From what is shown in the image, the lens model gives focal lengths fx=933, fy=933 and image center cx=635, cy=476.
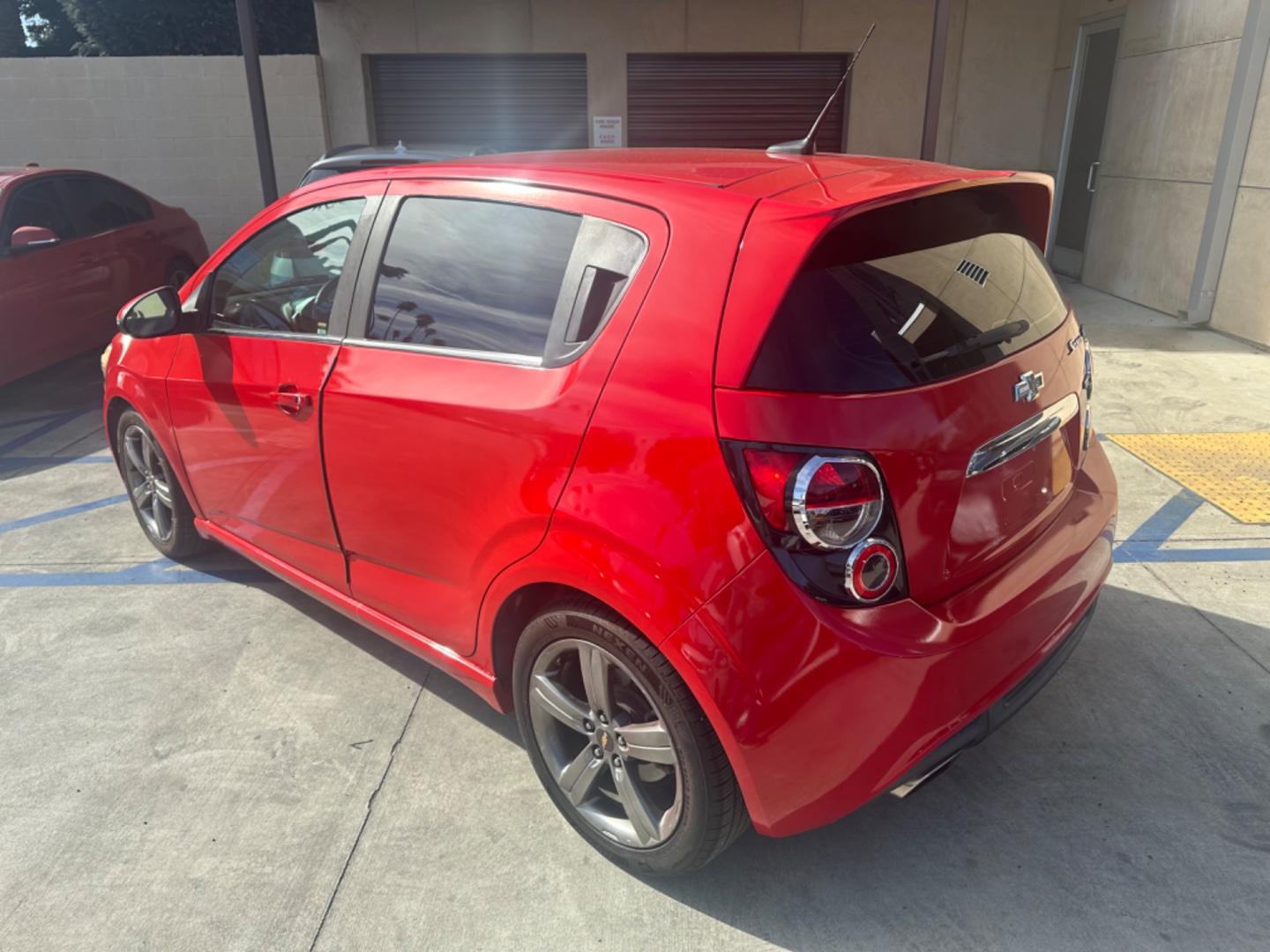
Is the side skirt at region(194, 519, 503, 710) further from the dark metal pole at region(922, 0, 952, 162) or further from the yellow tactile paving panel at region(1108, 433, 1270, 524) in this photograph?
the dark metal pole at region(922, 0, 952, 162)

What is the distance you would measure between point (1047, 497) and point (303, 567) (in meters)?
2.45

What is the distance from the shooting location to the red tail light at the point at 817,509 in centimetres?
191

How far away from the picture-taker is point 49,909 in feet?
7.82

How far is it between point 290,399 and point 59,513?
9.22 ft

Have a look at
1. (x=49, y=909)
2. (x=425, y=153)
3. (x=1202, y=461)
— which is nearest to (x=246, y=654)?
(x=49, y=909)

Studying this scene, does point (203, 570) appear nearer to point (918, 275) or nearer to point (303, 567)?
point (303, 567)

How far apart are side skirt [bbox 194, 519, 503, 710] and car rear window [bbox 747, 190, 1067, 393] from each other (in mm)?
1309

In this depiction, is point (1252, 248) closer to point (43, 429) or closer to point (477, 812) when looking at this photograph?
point (477, 812)

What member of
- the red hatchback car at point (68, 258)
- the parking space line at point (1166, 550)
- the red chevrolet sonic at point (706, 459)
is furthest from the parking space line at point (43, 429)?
the parking space line at point (1166, 550)

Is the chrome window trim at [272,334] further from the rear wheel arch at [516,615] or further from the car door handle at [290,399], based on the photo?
the rear wheel arch at [516,615]

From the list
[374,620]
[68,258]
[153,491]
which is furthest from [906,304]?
[68,258]

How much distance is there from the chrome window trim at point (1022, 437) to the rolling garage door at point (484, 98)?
9626mm

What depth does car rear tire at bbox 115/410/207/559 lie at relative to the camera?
4.03m

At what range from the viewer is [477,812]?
269 cm
